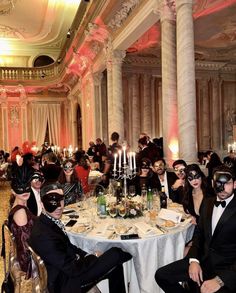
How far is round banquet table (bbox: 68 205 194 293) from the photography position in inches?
108

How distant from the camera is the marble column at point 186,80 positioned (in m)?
5.10

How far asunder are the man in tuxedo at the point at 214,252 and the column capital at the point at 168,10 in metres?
4.07

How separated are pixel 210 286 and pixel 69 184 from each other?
8.38 feet

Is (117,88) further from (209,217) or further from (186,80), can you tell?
(209,217)

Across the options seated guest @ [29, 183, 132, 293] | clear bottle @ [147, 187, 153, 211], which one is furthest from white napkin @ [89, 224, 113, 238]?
clear bottle @ [147, 187, 153, 211]

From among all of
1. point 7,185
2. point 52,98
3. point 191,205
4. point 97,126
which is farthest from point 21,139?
point 191,205

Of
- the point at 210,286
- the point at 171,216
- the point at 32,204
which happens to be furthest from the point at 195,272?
the point at 32,204

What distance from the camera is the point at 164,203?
3670mm

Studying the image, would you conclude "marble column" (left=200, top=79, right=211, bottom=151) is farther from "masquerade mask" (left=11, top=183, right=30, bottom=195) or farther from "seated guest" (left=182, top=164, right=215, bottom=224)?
"masquerade mask" (left=11, top=183, right=30, bottom=195)

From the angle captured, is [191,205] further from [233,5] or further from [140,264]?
[233,5]

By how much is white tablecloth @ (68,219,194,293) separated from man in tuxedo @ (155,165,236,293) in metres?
0.16

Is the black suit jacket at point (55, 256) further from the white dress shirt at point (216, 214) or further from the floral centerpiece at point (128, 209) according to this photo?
the white dress shirt at point (216, 214)

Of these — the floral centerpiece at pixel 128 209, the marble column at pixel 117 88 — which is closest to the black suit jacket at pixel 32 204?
the floral centerpiece at pixel 128 209

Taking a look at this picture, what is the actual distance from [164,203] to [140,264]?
3.34ft
